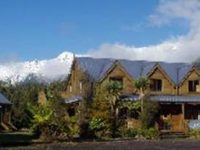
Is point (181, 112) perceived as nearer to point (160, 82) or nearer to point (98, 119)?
point (160, 82)

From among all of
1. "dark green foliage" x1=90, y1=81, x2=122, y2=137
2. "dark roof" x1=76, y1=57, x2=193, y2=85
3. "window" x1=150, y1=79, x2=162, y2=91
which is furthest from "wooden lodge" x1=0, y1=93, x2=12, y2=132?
"window" x1=150, y1=79, x2=162, y2=91

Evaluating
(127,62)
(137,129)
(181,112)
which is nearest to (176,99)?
(181,112)

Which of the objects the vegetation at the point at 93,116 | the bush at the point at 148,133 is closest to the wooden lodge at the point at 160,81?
the vegetation at the point at 93,116

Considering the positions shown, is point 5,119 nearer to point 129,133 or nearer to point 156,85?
point 156,85

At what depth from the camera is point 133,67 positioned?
230 ft

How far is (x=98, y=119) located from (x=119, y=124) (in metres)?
4.61

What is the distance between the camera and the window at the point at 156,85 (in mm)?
68625

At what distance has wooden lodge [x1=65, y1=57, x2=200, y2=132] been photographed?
65.6 m

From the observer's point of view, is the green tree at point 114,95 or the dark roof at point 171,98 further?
the dark roof at point 171,98

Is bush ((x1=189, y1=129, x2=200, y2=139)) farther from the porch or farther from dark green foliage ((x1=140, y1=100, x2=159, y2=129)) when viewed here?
dark green foliage ((x1=140, y1=100, x2=159, y2=129))

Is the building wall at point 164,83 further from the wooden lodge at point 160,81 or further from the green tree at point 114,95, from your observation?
the green tree at point 114,95

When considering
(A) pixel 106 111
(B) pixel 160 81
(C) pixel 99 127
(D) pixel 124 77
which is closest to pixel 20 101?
(D) pixel 124 77

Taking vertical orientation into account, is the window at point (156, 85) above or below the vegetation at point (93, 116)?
above

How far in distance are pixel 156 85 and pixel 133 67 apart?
3831 mm
